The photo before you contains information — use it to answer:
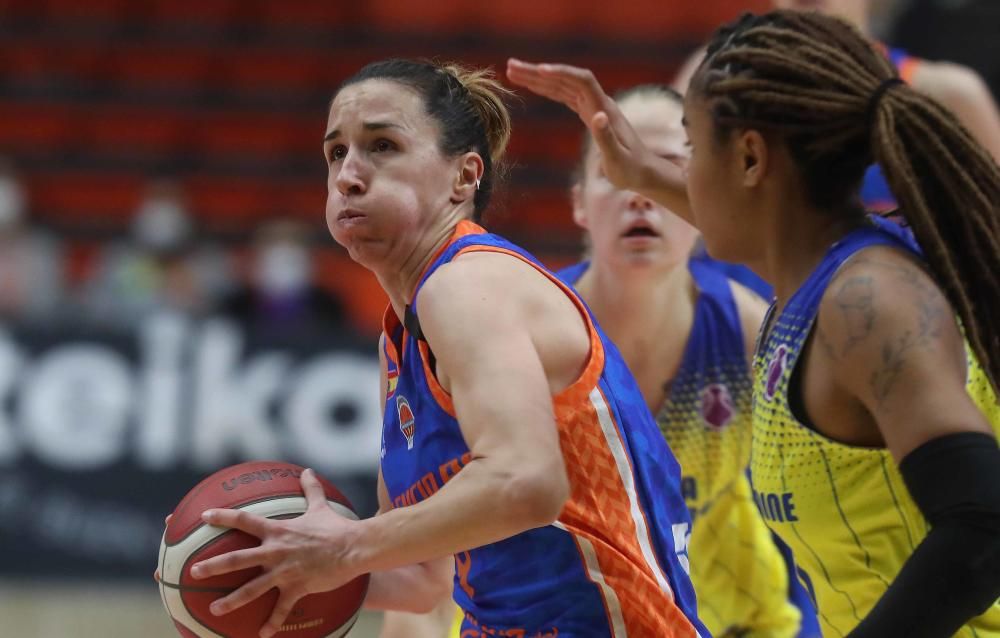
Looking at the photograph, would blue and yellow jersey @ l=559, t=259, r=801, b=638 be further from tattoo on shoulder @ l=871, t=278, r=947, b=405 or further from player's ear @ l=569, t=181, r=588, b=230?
tattoo on shoulder @ l=871, t=278, r=947, b=405

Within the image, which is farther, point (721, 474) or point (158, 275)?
point (158, 275)

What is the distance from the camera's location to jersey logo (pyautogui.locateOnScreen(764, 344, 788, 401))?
7.30 feet

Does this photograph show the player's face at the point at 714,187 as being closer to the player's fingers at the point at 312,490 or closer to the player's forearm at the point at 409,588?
the player's fingers at the point at 312,490

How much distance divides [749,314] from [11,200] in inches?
350

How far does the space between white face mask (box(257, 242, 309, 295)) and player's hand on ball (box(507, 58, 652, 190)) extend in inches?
271

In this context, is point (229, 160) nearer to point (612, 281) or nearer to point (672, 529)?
point (612, 281)

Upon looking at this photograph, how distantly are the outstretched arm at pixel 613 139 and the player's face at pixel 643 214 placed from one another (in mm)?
560

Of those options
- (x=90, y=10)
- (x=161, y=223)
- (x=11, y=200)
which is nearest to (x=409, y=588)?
(x=161, y=223)

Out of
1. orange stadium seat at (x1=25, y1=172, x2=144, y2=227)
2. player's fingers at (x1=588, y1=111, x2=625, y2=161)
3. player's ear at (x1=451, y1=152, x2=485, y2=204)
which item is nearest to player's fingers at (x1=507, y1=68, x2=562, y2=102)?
player's fingers at (x1=588, y1=111, x2=625, y2=161)

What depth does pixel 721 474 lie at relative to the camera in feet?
12.5

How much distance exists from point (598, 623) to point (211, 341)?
5314 mm

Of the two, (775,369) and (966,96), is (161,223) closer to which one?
(966,96)

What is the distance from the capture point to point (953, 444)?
6.07 ft

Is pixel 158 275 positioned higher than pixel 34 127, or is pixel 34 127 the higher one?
pixel 34 127
